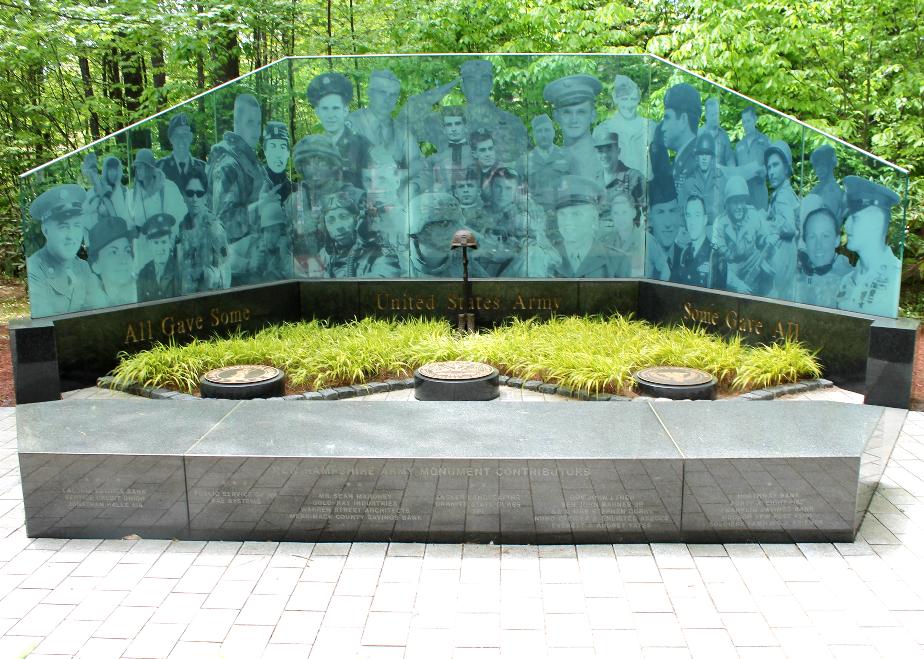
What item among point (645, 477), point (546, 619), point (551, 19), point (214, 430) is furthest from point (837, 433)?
point (551, 19)

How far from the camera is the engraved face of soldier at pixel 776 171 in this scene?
861cm

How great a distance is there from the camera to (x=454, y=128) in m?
Result: 10.9

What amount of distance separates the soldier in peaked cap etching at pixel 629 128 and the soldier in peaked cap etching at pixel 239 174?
478 cm

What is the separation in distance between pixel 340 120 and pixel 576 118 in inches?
133

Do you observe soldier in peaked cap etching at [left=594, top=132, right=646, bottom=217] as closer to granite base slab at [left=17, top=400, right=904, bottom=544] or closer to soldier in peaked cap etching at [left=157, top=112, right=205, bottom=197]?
soldier in peaked cap etching at [left=157, top=112, right=205, bottom=197]

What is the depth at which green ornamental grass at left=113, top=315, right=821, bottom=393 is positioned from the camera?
7.85 metres

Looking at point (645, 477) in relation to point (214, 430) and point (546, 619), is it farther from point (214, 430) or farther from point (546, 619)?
point (214, 430)

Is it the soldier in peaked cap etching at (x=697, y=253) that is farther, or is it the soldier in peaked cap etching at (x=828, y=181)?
the soldier in peaked cap etching at (x=697, y=253)

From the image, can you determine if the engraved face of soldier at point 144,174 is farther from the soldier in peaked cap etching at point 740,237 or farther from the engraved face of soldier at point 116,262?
the soldier in peaked cap etching at point 740,237

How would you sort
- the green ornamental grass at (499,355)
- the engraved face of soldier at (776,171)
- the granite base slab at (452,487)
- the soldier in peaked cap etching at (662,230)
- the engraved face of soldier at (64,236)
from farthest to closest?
the soldier in peaked cap etching at (662,230)
the engraved face of soldier at (776,171)
the engraved face of soldier at (64,236)
the green ornamental grass at (499,355)
the granite base slab at (452,487)

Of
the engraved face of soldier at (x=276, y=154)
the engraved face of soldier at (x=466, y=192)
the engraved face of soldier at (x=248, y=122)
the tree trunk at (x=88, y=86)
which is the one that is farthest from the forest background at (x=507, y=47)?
the engraved face of soldier at (x=466, y=192)

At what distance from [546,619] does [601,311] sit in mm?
7095

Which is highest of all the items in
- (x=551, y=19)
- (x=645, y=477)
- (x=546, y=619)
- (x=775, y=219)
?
(x=551, y=19)

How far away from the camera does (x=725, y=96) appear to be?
9422 mm
